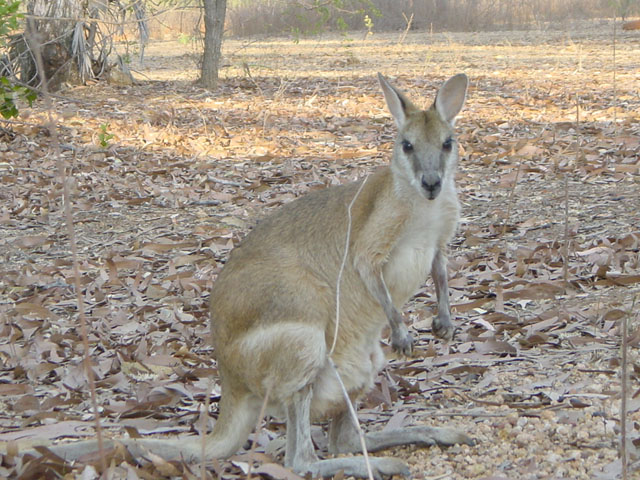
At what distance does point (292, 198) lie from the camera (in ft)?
22.8

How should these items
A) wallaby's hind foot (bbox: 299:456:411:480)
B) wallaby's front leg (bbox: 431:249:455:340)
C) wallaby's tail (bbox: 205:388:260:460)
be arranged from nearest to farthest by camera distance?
wallaby's hind foot (bbox: 299:456:411:480), wallaby's tail (bbox: 205:388:260:460), wallaby's front leg (bbox: 431:249:455:340)

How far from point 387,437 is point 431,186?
925 mm

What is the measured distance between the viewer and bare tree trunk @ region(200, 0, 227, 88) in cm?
1303

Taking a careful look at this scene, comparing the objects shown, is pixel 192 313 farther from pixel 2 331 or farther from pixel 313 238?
pixel 313 238

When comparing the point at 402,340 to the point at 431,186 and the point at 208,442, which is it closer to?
the point at 431,186

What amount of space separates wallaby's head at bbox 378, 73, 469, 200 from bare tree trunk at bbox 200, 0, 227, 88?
10.2 meters

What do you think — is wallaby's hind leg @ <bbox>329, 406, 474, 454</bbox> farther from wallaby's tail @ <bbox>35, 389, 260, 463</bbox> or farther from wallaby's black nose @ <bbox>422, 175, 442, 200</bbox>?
wallaby's black nose @ <bbox>422, 175, 442, 200</bbox>

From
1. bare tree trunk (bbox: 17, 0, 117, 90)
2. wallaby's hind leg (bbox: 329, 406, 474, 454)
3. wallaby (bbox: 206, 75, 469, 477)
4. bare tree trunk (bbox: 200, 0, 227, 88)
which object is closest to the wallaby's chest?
wallaby (bbox: 206, 75, 469, 477)

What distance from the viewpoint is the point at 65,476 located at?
Answer: 2754mm

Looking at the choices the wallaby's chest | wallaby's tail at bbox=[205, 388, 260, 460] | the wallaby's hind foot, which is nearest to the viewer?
the wallaby's hind foot

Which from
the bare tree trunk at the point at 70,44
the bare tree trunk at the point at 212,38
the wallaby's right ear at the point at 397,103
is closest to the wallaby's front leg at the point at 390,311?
the wallaby's right ear at the point at 397,103

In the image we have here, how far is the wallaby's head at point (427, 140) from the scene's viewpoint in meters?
3.19

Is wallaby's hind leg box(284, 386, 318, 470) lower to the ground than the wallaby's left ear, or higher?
lower

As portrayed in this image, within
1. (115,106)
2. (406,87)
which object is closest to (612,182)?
(406,87)
